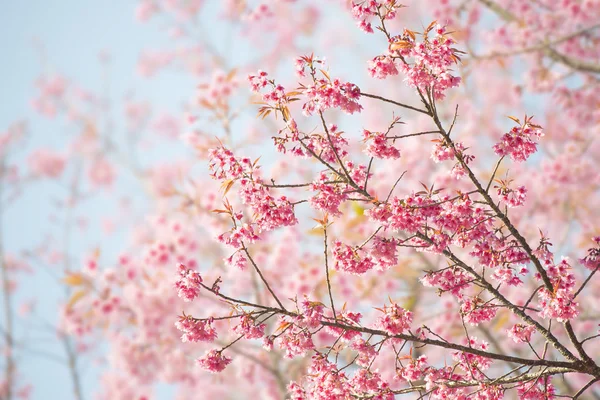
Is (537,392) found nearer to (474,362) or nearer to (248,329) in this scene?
(474,362)

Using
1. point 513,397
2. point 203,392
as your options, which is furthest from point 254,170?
point 203,392

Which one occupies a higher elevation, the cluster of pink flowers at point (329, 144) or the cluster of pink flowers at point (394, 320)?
the cluster of pink flowers at point (329, 144)

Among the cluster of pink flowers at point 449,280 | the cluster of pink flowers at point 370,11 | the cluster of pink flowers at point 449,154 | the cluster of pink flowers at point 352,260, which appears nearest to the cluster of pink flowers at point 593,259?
the cluster of pink flowers at point 449,280

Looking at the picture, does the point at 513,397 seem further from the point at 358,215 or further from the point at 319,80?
the point at 319,80

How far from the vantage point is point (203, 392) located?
33.6 feet

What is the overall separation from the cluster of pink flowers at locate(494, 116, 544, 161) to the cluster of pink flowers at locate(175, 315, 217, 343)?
60.1 inches

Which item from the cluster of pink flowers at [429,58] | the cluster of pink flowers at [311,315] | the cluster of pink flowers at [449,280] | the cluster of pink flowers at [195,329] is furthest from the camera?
the cluster of pink flowers at [449,280]

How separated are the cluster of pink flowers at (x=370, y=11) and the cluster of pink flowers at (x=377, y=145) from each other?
480 mm

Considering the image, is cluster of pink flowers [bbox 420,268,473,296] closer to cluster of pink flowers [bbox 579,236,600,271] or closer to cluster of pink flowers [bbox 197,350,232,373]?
cluster of pink flowers [bbox 579,236,600,271]

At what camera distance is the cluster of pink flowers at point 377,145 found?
7.39 feet

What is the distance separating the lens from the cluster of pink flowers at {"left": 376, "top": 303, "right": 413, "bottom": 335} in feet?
7.38

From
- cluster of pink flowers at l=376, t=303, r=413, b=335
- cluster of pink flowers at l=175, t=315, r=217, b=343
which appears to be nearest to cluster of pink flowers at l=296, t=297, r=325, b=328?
cluster of pink flowers at l=376, t=303, r=413, b=335

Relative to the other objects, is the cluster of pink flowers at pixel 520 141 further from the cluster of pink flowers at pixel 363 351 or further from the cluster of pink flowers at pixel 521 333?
the cluster of pink flowers at pixel 363 351

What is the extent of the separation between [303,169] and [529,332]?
4.32 m
